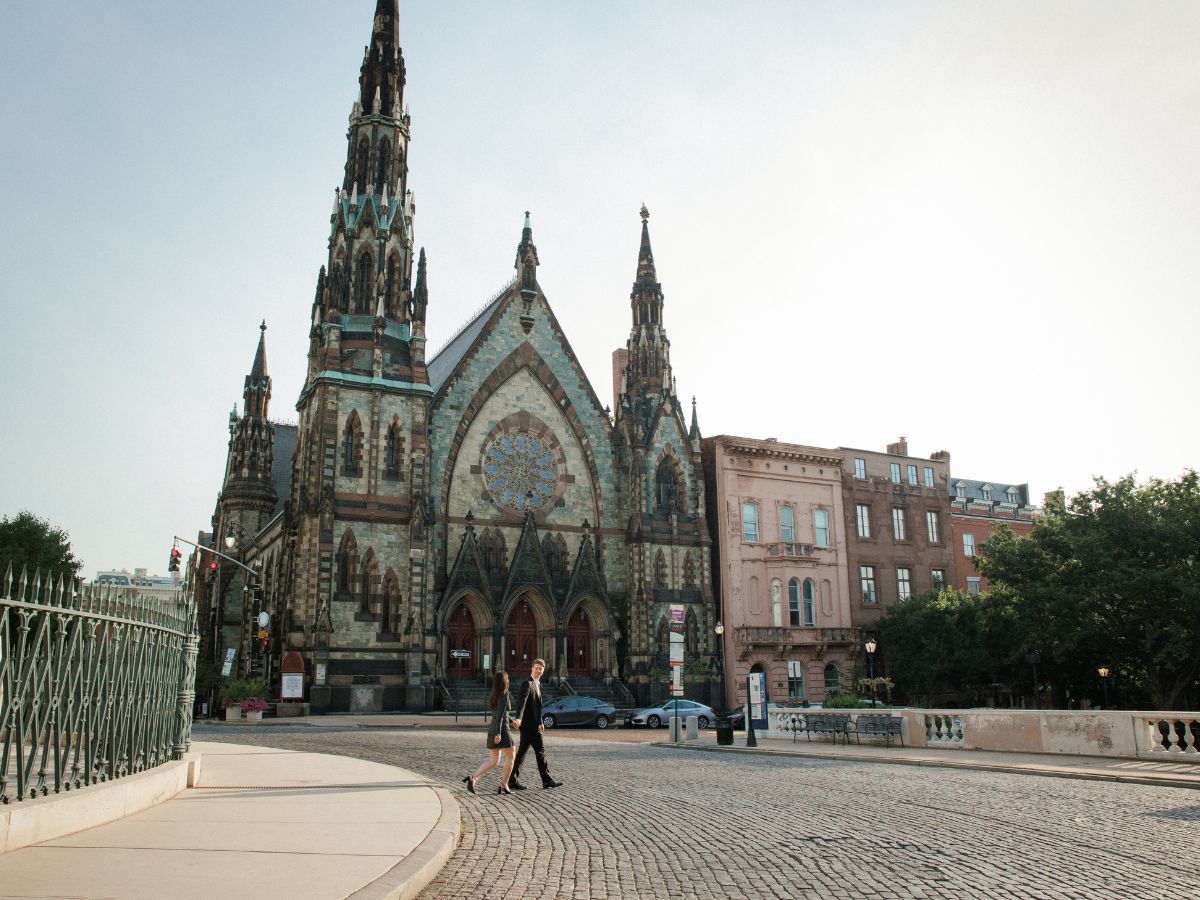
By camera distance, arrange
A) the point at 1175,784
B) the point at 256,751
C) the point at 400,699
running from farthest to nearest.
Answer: the point at 400,699 → the point at 256,751 → the point at 1175,784

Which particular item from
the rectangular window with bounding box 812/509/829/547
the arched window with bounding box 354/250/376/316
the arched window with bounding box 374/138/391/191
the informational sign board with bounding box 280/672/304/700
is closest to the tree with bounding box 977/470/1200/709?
the rectangular window with bounding box 812/509/829/547

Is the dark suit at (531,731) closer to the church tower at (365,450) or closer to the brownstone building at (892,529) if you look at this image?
the church tower at (365,450)

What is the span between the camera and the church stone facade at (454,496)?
1734 inches

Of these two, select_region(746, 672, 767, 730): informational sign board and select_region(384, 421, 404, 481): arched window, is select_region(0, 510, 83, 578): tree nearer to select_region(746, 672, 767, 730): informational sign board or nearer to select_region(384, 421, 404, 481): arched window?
select_region(384, 421, 404, 481): arched window

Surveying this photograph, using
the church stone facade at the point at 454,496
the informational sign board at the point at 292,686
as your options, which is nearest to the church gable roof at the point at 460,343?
the church stone facade at the point at 454,496

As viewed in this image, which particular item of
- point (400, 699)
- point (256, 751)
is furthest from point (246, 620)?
point (256, 751)

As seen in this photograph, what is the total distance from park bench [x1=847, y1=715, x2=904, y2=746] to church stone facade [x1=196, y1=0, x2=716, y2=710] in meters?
23.1

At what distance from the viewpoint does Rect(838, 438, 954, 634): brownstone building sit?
190 feet

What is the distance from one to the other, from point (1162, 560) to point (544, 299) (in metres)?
30.6

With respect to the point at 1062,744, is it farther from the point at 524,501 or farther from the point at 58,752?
the point at 524,501

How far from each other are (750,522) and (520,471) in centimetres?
1352

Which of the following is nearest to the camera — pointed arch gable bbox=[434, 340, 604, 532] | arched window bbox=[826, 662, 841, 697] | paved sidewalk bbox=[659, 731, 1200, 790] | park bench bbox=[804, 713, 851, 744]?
paved sidewalk bbox=[659, 731, 1200, 790]

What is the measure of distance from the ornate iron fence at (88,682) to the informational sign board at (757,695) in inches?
659

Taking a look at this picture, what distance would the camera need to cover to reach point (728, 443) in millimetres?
54844
